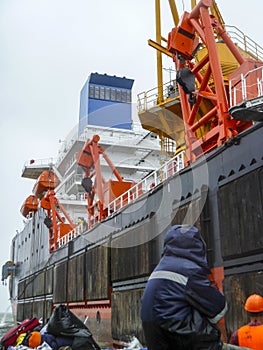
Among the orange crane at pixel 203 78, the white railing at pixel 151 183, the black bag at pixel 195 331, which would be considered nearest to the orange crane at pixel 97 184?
the white railing at pixel 151 183

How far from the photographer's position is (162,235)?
12.1 m

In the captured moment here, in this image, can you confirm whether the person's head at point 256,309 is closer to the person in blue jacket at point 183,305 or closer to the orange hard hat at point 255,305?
the orange hard hat at point 255,305

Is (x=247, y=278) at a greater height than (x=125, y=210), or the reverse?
(x=125, y=210)

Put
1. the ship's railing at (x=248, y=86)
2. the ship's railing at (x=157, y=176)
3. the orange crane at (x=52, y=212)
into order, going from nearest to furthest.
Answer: the ship's railing at (x=248, y=86) < the ship's railing at (x=157, y=176) < the orange crane at (x=52, y=212)

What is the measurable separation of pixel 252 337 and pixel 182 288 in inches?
44.6

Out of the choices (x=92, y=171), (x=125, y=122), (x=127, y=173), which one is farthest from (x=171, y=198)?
(x=125, y=122)

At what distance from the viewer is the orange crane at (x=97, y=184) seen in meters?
21.9

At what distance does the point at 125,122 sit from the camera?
42.4 m

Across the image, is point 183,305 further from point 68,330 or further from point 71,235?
point 71,235

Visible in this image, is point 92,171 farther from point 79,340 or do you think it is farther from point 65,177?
point 79,340

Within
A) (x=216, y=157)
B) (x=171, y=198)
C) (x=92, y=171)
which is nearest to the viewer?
(x=216, y=157)

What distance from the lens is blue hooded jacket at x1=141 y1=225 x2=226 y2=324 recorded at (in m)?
3.01

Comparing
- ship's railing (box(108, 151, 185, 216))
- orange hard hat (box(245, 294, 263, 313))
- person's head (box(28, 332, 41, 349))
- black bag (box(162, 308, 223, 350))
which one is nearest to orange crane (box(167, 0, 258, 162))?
ship's railing (box(108, 151, 185, 216))

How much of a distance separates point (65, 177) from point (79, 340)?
108 feet
